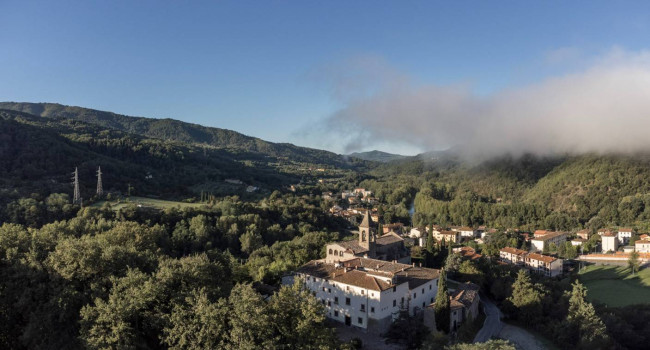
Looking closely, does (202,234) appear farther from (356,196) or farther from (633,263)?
(356,196)

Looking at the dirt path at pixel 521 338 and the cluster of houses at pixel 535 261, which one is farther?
the cluster of houses at pixel 535 261

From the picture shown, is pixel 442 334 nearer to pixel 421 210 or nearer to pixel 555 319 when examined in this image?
pixel 555 319

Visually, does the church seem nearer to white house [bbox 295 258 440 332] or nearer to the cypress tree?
white house [bbox 295 258 440 332]

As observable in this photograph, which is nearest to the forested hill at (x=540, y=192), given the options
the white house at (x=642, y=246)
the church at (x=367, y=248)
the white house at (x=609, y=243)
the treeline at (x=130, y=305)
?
the white house at (x=609, y=243)

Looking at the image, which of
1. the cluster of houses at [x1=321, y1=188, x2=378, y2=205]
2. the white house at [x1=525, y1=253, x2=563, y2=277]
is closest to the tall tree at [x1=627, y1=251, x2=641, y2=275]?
the white house at [x1=525, y1=253, x2=563, y2=277]

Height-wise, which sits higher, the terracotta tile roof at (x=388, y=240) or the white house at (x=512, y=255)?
the terracotta tile roof at (x=388, y=240)

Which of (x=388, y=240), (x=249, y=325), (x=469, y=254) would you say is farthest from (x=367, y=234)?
(x=249, y=325)

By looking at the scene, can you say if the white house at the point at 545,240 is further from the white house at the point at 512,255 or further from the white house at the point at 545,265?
the white house at the point at 545,265
